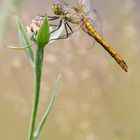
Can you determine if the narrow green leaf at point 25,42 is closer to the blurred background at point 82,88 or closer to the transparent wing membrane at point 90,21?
the transparent wing membrane at point 90,21

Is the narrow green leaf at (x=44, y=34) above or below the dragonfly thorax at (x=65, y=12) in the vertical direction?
above

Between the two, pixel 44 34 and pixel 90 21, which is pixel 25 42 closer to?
pixel 44 34

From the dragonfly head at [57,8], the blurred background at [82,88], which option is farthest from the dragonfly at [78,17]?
the blurred background at [82,88]

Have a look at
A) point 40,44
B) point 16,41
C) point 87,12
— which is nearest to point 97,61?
point 16,41

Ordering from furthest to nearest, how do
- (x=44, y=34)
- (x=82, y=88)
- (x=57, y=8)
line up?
(x=82, y=88)
(x=57, y=8)
(x=44, y=34)

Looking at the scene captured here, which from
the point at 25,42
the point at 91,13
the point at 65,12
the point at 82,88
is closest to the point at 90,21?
the point at 91,13

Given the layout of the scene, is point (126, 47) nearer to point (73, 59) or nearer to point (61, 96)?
point (73, 59)
